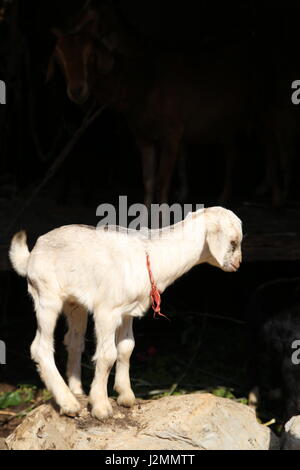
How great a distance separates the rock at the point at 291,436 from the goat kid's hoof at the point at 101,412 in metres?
0.94

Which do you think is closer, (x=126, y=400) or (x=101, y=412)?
(x=101, y=412)

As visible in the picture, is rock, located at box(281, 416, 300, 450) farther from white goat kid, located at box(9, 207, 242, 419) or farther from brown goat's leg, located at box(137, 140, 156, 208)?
brown goat's leg, located at box(137, 140, 156, 208)

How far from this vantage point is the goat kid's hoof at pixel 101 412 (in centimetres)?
436

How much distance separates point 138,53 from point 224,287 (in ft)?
8.81

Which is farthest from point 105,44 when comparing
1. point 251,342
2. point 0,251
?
point 251,342

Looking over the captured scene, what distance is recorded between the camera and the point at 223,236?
4.37m

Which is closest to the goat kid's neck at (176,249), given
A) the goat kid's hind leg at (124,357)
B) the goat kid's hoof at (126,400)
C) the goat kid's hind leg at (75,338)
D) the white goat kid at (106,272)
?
the white goat kid at (106,272)

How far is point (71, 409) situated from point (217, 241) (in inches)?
44.1

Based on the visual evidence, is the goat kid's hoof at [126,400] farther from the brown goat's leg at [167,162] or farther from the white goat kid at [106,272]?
the brown goat's leg at [167,162]

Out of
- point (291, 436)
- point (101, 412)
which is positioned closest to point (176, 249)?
point (101, 412)

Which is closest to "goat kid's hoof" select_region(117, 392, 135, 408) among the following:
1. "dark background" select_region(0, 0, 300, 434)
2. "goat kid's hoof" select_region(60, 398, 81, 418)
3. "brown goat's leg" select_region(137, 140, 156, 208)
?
"goat kid's hoof" select_region(60, 398, 81, 418)

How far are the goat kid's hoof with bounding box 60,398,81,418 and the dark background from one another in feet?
5.55

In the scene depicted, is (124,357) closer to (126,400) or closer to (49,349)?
(126,400)
